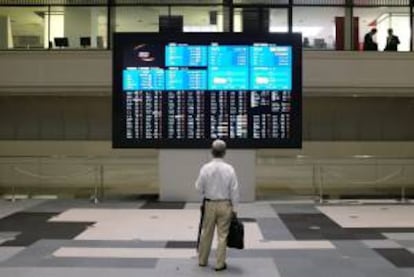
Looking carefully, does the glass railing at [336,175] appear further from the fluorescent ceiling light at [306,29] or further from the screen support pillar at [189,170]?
the fluorescent ceiling light at [306,29]

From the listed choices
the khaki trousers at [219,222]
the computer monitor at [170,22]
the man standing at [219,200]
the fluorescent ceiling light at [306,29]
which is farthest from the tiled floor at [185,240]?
the fluorescent ceiling light at [306,29]

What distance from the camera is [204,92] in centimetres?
1705

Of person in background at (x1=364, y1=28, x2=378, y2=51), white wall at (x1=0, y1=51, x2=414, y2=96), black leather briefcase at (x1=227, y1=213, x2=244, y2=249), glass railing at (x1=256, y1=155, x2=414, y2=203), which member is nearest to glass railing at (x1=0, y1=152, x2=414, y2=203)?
glass railing at (x1=256, y1=155, x2=414, y2=203)

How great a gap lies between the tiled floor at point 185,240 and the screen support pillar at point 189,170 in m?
0.51

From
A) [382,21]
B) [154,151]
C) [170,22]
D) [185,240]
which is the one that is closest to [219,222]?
[185,240]

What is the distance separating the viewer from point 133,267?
9.75 m

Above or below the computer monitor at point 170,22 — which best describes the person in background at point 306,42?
below

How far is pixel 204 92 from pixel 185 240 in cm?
574

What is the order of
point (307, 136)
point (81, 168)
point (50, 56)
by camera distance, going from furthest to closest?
point (307, 136)
point (81, 168)
point (50, 56)

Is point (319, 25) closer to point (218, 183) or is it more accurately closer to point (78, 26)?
point (78, 26)

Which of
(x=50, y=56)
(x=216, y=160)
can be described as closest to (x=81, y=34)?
(x=50, y=56)

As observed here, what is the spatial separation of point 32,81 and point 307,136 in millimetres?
10918

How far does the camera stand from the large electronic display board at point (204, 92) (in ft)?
55.9

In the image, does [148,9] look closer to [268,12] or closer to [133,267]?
[268,12]
